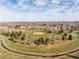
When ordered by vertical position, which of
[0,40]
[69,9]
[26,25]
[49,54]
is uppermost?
[69,9]

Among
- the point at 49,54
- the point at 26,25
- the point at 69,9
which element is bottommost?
→ the point at 49,54

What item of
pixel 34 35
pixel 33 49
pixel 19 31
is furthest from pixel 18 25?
pixel 33 49

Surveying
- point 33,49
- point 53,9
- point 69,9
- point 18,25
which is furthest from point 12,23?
point 69,9

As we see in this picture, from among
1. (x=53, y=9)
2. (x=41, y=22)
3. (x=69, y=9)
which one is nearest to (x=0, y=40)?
(x=41, y=22)

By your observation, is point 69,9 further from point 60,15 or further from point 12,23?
point 12,23

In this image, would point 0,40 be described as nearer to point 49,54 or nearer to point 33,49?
point 33,49

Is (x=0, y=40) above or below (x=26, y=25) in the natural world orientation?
below

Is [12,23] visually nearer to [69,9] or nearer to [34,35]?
[34,35]

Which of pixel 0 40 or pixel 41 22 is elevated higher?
pixel 41 22
